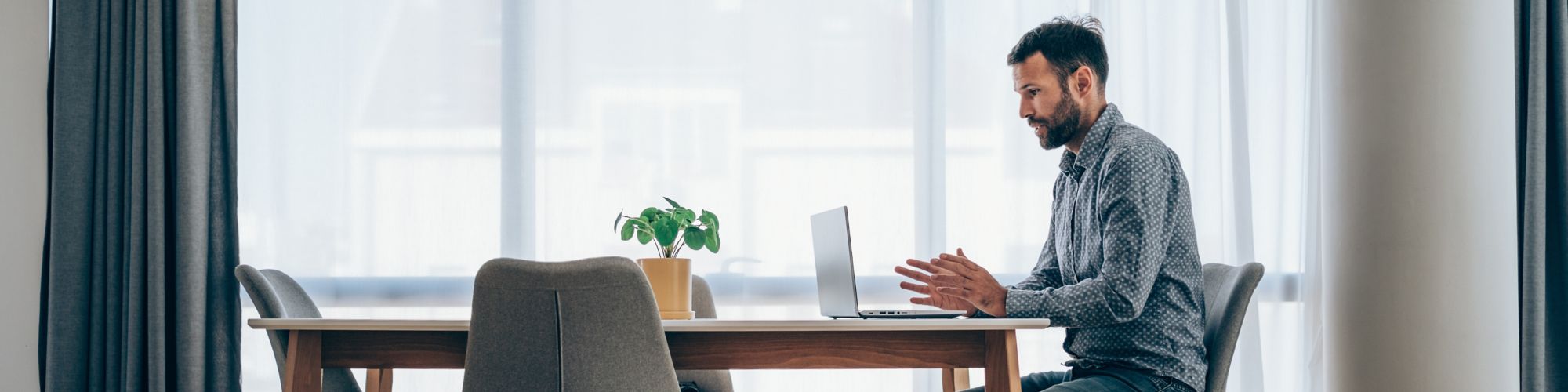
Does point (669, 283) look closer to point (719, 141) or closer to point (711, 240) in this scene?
point (711, 240)

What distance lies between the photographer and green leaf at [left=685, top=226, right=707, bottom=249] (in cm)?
209

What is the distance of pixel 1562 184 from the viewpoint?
3035 millimetres

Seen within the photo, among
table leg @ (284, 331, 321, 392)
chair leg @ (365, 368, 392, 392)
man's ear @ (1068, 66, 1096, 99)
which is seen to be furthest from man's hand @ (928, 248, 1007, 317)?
chair leg @ (365, 368, 392, 392)

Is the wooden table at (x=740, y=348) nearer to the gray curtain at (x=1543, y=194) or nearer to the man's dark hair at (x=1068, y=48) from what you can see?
the man's dark hair at (x=1068, y=48)

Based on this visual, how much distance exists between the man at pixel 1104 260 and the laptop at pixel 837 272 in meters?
0.09

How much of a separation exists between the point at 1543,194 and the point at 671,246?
2508mm

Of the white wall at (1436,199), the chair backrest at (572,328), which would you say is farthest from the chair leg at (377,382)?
the white wall at (1436,199)

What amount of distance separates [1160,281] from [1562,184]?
1942 millimetres

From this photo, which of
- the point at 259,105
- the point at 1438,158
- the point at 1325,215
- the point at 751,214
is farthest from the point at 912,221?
the point at 259,105

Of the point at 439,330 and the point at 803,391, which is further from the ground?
the point at 439,330

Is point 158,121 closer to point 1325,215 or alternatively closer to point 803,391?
point 803,391

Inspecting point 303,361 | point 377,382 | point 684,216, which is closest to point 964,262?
point 684,216

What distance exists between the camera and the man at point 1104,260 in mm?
1800

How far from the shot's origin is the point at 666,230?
82.1 inches
